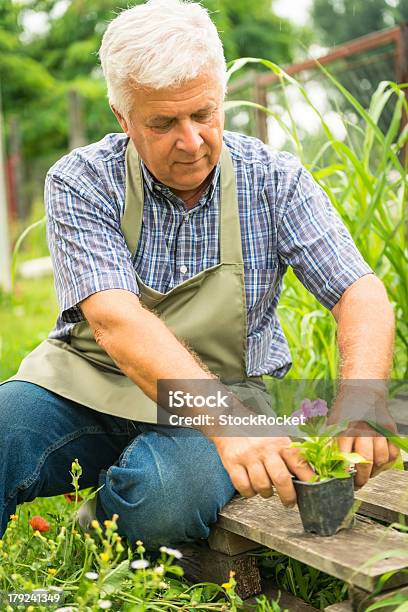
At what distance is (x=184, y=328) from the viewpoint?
207cm

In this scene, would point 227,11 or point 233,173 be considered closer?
point 233,173

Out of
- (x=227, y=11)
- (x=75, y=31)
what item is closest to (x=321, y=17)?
(x=227, y=11)

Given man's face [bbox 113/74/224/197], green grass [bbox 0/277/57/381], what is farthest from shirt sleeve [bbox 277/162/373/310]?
green grass [bbox 0/277/57/381]

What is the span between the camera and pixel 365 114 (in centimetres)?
246

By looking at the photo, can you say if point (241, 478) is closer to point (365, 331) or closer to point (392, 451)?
point (392, 451)

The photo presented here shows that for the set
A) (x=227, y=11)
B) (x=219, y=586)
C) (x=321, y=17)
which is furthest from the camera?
(x=321, y=17)

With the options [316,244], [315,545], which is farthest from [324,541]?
[316,244]

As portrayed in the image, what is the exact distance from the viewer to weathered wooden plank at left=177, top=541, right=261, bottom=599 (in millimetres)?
1850

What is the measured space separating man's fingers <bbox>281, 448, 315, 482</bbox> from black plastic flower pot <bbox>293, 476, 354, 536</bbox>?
0.7 inches

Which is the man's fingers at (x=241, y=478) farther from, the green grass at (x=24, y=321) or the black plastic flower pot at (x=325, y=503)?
the green grass at (x=24, y=321)

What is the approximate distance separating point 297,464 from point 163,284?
0.73 metres

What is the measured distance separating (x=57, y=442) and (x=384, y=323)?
835mm

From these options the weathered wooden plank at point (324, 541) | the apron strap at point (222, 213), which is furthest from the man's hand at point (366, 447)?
the apron strap at point (222, 213)

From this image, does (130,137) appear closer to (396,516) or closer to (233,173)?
(233,173)
